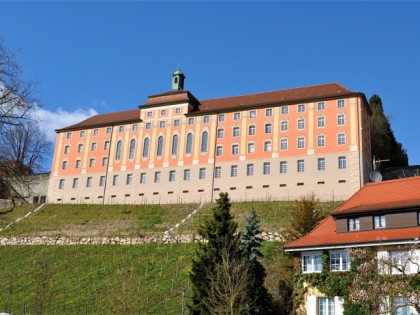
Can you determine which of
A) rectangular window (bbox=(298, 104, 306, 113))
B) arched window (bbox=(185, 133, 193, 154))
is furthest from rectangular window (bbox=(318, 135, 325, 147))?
arched window (bbox=(185, 133, 193, 154))

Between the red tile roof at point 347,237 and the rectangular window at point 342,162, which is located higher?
the rectangular window at point 342,162

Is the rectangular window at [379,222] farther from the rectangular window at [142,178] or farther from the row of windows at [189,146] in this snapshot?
the rectangular window at [142,178]

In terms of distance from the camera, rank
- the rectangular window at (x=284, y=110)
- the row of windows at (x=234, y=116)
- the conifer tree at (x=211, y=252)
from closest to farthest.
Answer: the conifer tree at (x=211, y=252) → the row of windows at (x=234, y=116) → the rectangular window at (x=284, y=110)

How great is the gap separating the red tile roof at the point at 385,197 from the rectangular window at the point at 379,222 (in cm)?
53

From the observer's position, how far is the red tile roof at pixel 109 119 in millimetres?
71012

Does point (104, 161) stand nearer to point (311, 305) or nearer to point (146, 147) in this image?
point (146, 147)

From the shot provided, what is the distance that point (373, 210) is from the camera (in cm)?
2617

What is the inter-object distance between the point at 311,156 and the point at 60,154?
36.8 metres

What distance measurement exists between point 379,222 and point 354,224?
53.3 inches

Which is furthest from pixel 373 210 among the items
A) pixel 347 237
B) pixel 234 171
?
pixel 234 171

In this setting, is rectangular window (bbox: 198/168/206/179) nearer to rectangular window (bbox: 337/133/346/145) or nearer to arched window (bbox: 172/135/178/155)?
arched window (bbox: 172/135/178/155)

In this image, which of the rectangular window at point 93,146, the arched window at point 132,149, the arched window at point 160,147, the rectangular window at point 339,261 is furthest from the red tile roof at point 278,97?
the rectangular window at point 339,261

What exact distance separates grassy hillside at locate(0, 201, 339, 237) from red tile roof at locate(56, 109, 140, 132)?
14567 mm

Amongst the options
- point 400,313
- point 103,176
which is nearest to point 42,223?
point 103,176
